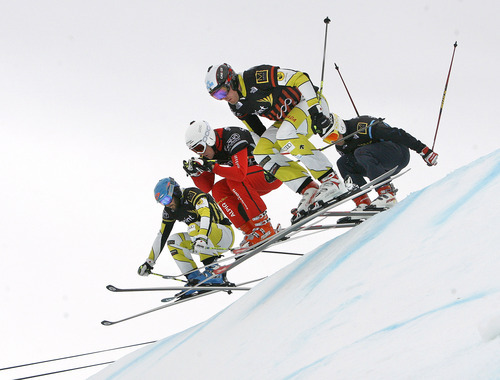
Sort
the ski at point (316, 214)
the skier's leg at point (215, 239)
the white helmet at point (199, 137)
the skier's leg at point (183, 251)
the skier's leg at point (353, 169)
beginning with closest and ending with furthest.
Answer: the ski at point (316, 214)
the skier's leg at point (353, 169)
the white helmet at point (199, 137)
the skier's leg at point (215, 239)
the skier's leg at point (183, 251)

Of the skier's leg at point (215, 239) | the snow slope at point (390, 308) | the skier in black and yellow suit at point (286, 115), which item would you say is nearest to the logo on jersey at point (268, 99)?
the skier in black and yellow suit at point (286, 115)

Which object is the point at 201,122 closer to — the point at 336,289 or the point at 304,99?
the point at 304,99

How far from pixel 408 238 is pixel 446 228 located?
1.29ft

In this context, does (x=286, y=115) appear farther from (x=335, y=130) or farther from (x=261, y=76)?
(x=335, y=130)

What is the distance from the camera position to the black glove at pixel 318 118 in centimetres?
618

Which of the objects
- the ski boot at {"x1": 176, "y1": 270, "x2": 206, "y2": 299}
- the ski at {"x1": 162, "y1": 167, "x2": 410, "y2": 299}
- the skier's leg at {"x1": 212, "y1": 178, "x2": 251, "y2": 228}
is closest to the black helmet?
the ski at {"x1": 162, "y1": 167, "x2": 410, "y2": 299}

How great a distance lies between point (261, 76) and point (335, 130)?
3.87 feet

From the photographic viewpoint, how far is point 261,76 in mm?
6355

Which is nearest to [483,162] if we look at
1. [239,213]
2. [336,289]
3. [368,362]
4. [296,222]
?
[336,289]

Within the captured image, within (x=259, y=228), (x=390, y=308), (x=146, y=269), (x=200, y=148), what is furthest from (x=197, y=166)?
(x=390, y=308)

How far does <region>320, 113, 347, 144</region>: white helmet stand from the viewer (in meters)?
6.79

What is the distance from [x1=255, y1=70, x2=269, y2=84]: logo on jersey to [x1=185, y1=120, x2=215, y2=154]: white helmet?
1.42m

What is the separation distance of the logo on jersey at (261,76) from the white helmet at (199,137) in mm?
1419

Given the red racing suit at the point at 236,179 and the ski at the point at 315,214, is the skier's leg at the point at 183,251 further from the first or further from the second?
the ski at the point at 315,214
